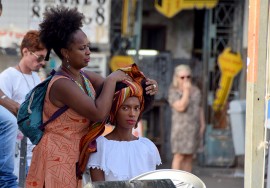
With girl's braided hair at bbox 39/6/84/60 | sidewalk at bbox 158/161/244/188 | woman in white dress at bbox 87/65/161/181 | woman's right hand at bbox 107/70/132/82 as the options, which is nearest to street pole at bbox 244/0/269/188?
woman in white dress at bbox 87/65/161/181

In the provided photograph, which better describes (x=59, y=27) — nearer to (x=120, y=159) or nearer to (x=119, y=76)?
(x=119, y=76)

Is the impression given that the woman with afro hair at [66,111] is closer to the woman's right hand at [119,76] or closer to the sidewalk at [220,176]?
the woman's right hand at [119,76]

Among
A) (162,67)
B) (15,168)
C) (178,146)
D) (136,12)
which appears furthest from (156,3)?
(15,168)

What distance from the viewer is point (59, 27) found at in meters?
4.58

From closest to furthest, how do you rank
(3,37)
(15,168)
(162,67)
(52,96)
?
(52,96) → (15,168) → (3,37) → (162,67)

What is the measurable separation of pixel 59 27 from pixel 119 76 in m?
0.46

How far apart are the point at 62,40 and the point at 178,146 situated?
18.7 ft

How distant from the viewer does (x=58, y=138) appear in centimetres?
457

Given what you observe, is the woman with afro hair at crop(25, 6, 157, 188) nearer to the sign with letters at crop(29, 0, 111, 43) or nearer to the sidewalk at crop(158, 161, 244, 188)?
the sign with letters at crop(29, 0, 111, 43)

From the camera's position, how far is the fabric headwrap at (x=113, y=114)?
4.55 meters

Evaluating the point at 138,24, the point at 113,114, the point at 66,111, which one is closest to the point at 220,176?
the point at 138,24

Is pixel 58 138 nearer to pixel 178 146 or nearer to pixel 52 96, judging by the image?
pixel 52 96

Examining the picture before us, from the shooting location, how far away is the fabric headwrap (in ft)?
14.9

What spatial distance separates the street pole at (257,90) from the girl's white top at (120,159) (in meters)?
0.62
